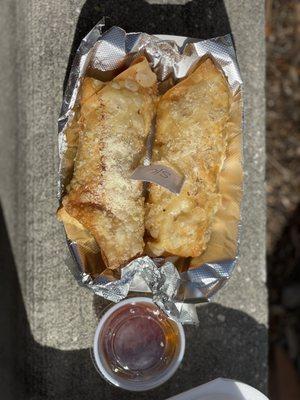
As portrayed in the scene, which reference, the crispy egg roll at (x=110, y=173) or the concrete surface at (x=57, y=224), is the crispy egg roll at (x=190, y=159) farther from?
the concrete surface at (x=57, y=224)

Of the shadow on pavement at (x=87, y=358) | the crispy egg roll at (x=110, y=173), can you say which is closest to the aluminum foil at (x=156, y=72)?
the crispy egg roll at (x=110, y=173)

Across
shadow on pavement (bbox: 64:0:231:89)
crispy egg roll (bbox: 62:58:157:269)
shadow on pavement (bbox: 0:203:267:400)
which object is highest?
shadow on pavement (bbox: 64:0:231:89)

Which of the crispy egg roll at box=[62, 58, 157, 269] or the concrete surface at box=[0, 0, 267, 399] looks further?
the concrete surface at box=[0, 0, 267, 399]

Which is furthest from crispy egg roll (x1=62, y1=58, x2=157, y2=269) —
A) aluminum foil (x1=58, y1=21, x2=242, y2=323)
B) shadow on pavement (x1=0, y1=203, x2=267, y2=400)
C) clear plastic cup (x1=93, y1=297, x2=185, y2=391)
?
shadow on pavement (x1=0, y1=203, x2=267, y2=400)

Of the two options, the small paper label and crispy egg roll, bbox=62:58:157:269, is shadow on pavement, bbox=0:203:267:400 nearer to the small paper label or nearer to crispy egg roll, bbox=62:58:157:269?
crispy egg roll, bbox=62:58:157:269

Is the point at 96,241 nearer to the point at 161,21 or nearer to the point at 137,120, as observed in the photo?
the point at 137,120

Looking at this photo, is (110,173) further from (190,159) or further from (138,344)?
(138,344)
